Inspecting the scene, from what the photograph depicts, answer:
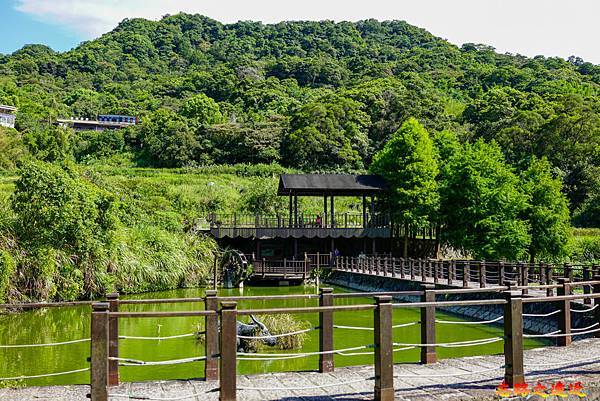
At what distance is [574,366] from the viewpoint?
697cm

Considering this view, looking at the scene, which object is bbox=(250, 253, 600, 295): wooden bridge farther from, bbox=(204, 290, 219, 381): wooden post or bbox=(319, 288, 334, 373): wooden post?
bbox=(204, 290, 219, 381): wooden post

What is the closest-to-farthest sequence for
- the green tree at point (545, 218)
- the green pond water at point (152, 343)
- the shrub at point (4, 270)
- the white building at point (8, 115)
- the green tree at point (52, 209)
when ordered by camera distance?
1. the green pond water at point (152, 343)
2. the shrub at point (4, 270)
3. the green tree at point (52, 209)
4. the green tree at point (545, 218)
5. the white building at point (8, 115)

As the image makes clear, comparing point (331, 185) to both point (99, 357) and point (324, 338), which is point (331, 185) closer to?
point (324, 338)

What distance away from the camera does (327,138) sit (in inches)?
2499

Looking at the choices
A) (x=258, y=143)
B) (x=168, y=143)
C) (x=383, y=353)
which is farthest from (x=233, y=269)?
(x=168, y=143)

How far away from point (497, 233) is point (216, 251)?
13200mm

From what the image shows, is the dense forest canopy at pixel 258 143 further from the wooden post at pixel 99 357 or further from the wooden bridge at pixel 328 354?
the wooden post at pixel 99 357

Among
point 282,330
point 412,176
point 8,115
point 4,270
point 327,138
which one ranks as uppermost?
point 8,115

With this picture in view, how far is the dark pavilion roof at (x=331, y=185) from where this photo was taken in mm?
32594

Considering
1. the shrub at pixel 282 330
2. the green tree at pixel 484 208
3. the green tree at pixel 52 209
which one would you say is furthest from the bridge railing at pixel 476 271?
the green tree at pixel 52 209

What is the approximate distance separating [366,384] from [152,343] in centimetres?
872

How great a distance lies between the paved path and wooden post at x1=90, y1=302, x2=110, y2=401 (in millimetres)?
748

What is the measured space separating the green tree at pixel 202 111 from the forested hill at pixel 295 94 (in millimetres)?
193

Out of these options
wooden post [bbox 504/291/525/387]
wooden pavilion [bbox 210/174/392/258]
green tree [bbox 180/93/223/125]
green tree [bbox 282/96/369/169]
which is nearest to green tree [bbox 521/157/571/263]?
wooden pavilion [bbox 210/174/392/258]
